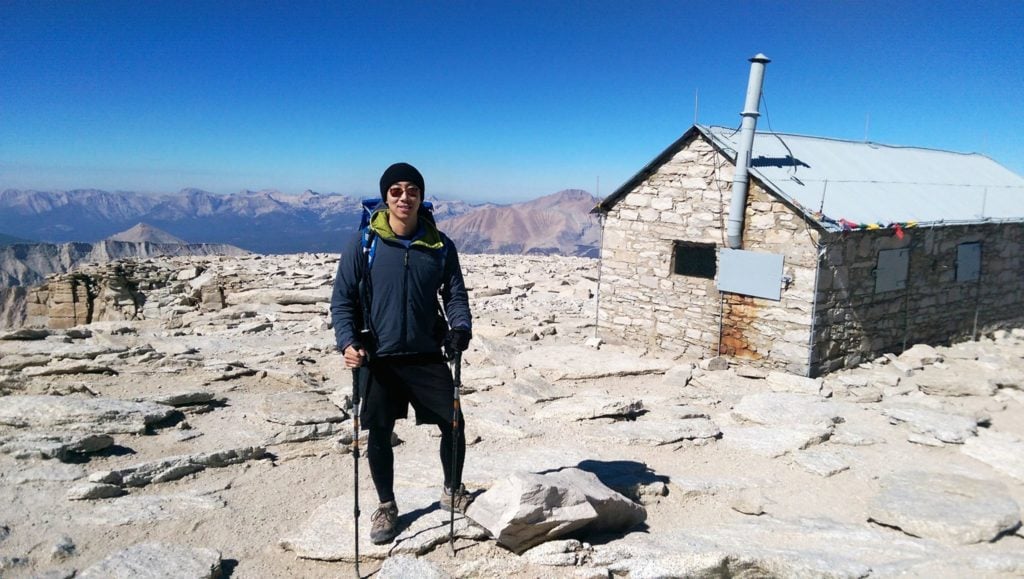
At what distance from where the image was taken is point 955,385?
9.98 metres

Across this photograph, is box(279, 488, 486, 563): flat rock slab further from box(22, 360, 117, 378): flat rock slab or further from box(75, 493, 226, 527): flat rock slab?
box(22, 360, 117, 378): flat rock slab

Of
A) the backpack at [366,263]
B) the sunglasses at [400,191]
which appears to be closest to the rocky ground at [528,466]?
the backpack at [366,263]

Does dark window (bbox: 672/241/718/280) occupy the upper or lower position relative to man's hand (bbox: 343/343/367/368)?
upper

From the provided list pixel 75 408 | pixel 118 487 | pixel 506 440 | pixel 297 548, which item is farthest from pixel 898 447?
pixel 75 408

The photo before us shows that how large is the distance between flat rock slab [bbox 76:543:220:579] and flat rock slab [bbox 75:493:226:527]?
0.66 m

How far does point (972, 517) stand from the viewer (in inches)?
196

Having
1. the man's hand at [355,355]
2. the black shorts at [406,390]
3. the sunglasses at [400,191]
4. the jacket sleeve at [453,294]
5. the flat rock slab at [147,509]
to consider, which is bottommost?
the flat rock slab at [147,509]

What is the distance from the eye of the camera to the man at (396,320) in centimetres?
412

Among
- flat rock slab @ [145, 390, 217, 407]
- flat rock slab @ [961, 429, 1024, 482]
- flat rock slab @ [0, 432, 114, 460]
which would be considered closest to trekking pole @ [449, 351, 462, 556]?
flat rock slab @ [0, 432, 114, 460]

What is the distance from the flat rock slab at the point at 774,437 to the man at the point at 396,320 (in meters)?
4.40

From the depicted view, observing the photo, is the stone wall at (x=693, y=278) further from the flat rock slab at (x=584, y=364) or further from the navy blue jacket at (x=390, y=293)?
the navy blue jacket at (x=390, y=293)

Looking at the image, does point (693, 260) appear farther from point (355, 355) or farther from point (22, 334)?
point (22, 334)

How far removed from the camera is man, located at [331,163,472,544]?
4125 mm

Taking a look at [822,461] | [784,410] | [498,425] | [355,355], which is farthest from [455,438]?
[784,410]
